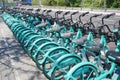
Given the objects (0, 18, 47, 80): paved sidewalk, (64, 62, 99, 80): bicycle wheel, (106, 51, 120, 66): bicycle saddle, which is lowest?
(0, 18, 47, 80): paved sidewalk

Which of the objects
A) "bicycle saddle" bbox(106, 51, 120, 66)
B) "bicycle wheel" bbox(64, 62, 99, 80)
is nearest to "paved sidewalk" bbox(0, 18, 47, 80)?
"bicycle wheel" bbox(64, 62, 99, 80)

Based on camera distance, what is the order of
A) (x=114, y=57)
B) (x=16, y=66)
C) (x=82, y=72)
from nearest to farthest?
(x=114, y=57), (x=82, y=72), (x=16, y=66)

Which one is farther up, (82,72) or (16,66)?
(82,72)

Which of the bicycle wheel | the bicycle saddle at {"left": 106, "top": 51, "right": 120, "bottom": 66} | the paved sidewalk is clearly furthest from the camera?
the paved sidewalk

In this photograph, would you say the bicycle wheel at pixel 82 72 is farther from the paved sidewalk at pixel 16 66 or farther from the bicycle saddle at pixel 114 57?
the paved sidewalk at pixel 16 66

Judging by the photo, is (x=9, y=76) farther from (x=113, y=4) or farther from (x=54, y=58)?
(x=113, y=4)

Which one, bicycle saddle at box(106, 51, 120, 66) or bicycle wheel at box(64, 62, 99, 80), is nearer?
bicycle saddle at box(106, 51, 120, 66)

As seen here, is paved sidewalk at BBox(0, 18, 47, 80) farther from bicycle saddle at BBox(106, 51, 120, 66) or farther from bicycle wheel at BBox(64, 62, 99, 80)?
bicycle saddle at BBox(106, 51, 120, 66)

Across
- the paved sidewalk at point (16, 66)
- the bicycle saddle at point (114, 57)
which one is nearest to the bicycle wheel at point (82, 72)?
the bicycle saddle at point (114, 57)

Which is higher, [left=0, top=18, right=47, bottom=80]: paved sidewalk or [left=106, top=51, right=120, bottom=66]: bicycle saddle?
[left=106, top=51, right=120, bottom=66]: bicycle saddle

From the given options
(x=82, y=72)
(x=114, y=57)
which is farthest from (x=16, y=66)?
(x=114, y=57)

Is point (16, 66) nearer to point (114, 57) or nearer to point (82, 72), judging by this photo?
point (82, 72)

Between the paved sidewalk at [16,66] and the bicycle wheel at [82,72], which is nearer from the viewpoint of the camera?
the bicycle wheel at [82,72]

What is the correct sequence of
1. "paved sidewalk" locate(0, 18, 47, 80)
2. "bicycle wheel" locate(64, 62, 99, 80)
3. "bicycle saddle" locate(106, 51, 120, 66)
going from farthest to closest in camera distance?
"paved sidewalk" locate(0, 18, 47, 80) → "bicycle wheel" locate(64, 62, 99, 80) → "bicycle saddle" locate(106, 51, 120, 66)
